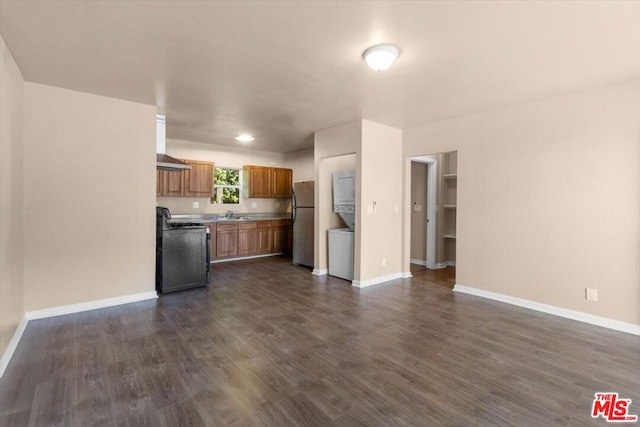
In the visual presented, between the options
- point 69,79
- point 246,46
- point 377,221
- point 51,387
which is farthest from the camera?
point 377,221

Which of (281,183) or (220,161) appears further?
(281,183)

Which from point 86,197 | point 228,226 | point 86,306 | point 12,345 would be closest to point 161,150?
point 86,197

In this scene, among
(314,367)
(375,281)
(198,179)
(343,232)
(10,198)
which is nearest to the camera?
(314,367)

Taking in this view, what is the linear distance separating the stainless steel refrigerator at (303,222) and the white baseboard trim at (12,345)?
3.92 metres

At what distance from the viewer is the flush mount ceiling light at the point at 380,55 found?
7.92 feet

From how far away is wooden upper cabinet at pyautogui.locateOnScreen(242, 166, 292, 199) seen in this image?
23.2ft

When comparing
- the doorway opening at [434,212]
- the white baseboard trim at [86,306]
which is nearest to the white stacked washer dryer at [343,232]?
the doorway opening at [434,212]

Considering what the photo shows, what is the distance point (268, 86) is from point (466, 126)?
9.14 feet

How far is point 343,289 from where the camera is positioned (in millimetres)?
4457

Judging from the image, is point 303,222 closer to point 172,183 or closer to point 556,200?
point 172,183

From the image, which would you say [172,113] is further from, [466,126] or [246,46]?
[466,126]

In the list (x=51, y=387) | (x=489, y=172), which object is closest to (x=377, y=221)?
(x=489, y=172)

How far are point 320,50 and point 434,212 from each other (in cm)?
425

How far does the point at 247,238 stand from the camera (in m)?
6.81
